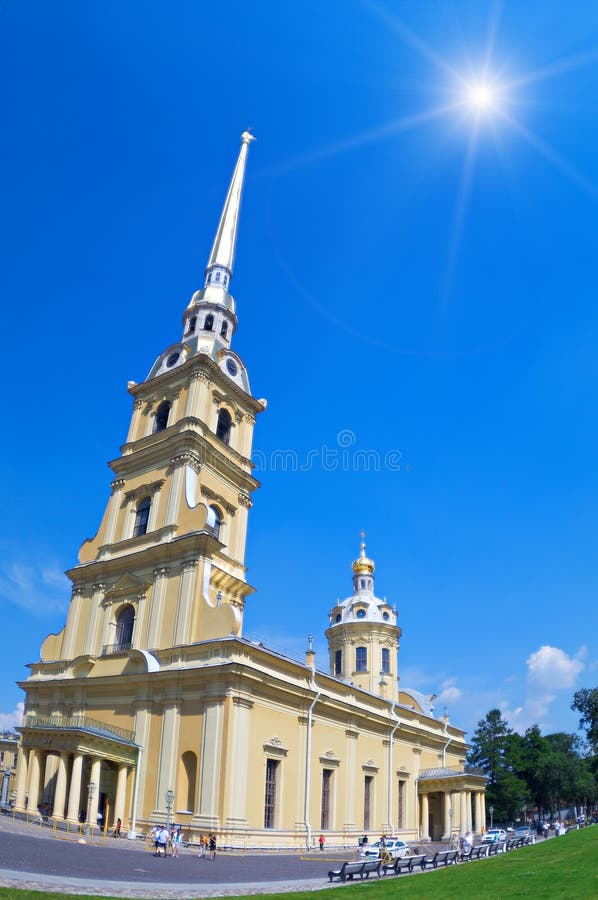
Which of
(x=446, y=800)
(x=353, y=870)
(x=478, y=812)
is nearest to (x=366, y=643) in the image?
(x=446, y=800)

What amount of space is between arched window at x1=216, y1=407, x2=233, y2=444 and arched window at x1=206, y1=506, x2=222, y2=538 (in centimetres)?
495

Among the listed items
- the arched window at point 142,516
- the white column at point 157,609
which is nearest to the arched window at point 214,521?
the white column at point 157,609

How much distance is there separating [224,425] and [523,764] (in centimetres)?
6026

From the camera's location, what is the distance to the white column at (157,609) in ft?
109

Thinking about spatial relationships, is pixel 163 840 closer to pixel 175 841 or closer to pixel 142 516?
pixel 175 841

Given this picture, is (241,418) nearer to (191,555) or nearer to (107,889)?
(191,555)

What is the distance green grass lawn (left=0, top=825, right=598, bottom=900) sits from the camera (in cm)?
1402

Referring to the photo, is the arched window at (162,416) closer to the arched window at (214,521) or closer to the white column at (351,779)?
the arched window at (214,521)

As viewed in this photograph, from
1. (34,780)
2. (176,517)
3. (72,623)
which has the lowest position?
(34,780)

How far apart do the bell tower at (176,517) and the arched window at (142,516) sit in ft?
0.21

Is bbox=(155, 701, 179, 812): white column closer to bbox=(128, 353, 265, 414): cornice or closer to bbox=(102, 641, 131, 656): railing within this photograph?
bbox=(102, 641, 131, 656): railing

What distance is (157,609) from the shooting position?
111 ft

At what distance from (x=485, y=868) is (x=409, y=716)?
28.9 metres

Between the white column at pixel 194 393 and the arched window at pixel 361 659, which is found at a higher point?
the white column at pixel 194 393
